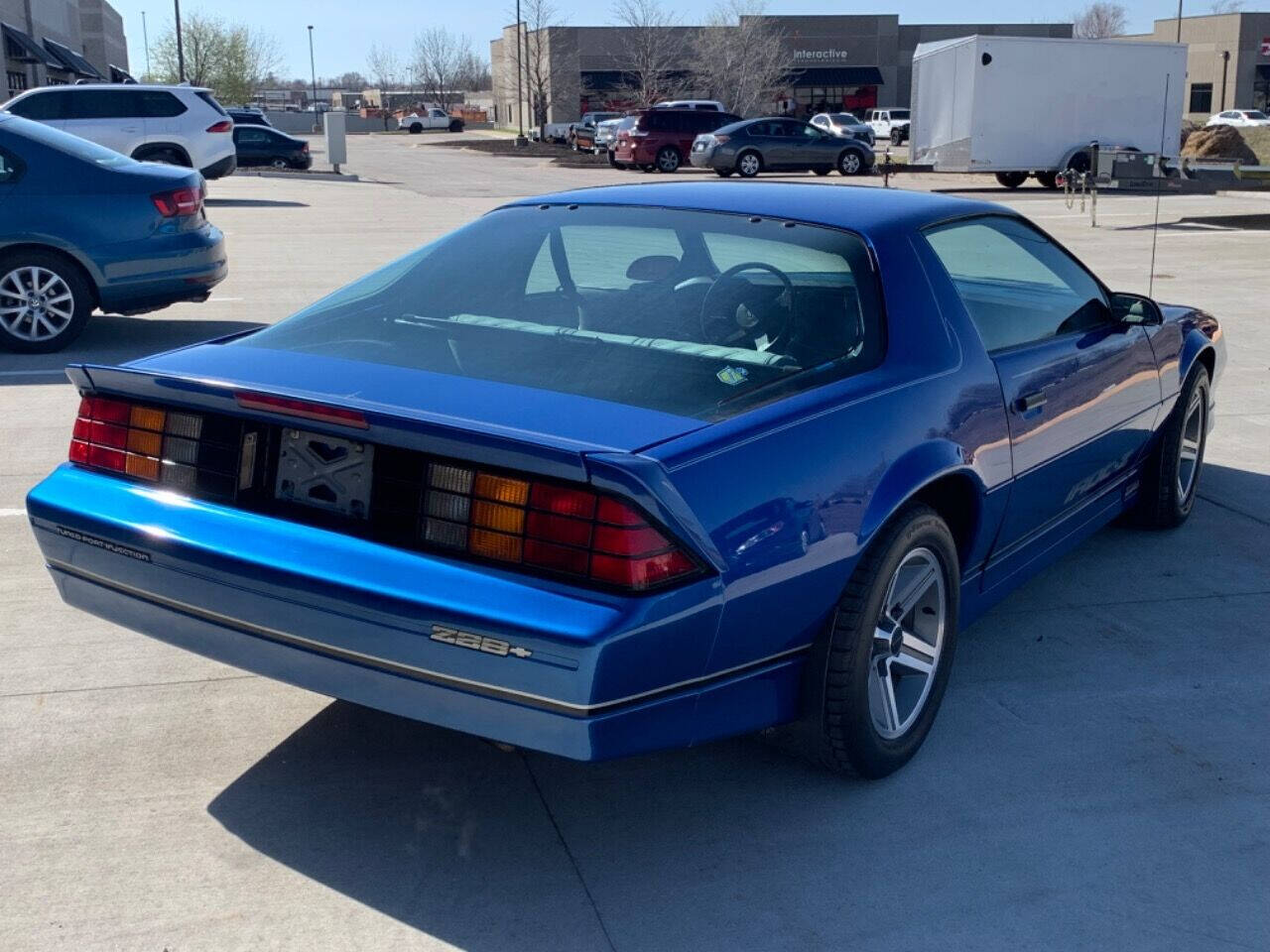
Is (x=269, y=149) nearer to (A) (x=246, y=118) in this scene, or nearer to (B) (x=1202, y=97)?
(A) (x=246, y=118)

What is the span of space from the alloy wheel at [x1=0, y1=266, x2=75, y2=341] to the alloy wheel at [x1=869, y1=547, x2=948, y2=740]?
7.33m

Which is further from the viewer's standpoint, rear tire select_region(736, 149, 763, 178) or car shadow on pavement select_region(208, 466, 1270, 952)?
rear tire select_region(736, 149, 763, 178)

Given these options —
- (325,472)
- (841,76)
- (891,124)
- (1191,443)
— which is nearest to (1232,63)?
(841,76)

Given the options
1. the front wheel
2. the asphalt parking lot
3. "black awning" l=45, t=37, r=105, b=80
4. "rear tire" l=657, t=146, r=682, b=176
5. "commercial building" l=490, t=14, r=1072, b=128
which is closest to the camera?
the asphalt parking lot

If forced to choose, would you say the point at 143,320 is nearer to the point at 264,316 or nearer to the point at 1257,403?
the point at 264,316

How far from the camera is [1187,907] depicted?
3.10 metres

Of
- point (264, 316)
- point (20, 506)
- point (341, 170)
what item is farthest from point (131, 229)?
point (341, 170)

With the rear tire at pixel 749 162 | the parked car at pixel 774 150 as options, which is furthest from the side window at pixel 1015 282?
the rear tire at pixel 749 162

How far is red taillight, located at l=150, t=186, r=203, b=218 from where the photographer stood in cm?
938

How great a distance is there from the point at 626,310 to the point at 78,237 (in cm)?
651

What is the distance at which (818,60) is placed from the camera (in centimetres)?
7612

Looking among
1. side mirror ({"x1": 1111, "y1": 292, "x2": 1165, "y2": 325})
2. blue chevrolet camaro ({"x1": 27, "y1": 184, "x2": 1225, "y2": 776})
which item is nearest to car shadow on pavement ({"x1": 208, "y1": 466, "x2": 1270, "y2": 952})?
blue chevrolet camaro ({"x1": 27, "y1": 184, "x2": 1225, "y2": 776})

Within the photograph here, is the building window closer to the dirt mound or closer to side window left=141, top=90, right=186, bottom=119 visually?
the dirt mound

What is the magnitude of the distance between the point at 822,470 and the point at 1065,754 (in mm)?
1200
